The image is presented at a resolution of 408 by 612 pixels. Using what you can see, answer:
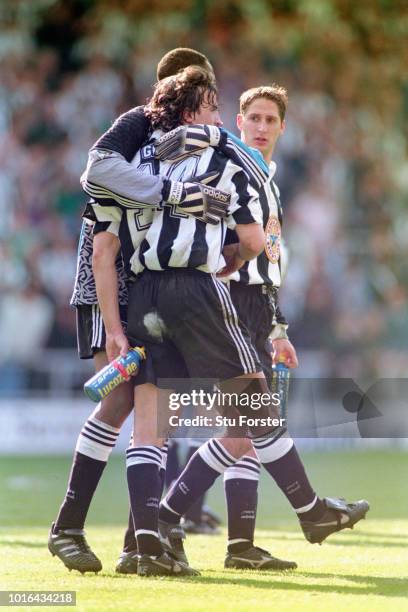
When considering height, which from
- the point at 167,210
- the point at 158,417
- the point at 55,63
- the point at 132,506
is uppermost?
the point at 55,63

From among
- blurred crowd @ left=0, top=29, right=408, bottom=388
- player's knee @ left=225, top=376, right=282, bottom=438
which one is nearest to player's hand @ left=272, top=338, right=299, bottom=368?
player's knee @ left=225, top=376, right=282, bottom=438

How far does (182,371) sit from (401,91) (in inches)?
578

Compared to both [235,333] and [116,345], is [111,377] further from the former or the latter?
[235,333]

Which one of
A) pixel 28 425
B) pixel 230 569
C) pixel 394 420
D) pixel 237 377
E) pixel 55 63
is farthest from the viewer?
pixel 55 63

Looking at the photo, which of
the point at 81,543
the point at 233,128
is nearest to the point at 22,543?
the point at 81,543

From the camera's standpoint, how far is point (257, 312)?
4.89 metres

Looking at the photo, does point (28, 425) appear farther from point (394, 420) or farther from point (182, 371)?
point (182, 371)

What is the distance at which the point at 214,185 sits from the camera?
4.29 meters

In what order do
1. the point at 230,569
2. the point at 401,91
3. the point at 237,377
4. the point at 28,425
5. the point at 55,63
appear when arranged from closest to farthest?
the point at 237,377 → the point at 230,569 → the point at 28,425 → the point at 55,63 → the point at 401,91

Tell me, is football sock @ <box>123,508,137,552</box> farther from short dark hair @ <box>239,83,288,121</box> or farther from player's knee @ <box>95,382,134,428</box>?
short dark hair @ <box>239,83,288,121</box>

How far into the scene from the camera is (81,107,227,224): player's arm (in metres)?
4.18

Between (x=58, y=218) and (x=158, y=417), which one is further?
(x=58, y=218)

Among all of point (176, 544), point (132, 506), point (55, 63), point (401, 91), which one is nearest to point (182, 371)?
point (132, 506)

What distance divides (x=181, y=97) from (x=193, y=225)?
48cm
